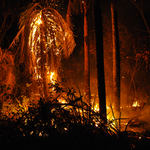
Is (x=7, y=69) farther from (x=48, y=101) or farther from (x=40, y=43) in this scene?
(x=48, y=101)

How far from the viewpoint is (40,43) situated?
807 cm

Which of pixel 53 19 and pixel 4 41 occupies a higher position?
pixel 4 41

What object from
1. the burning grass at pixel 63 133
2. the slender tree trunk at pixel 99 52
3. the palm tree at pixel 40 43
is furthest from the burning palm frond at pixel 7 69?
the burning grass at pixel 63 133

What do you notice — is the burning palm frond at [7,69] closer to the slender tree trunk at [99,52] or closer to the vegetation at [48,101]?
the vegetation at [48,101]

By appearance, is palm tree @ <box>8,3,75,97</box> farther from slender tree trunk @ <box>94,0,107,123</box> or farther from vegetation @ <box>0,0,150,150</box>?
slender tree trunk @ <box>94,0,107,123</box>

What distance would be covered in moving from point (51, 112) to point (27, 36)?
4.46 metres

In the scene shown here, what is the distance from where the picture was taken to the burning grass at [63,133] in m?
3.84

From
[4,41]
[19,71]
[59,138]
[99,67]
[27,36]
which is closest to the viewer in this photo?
[59,138]

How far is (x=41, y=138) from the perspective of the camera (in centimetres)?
394

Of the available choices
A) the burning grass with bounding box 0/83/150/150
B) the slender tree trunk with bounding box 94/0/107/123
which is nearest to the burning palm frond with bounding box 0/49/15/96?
the slender tree trunk with bounding box 94/0/107/123

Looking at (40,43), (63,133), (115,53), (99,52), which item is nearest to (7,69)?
(40,43)

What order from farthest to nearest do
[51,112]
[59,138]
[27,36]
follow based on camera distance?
[27,36], [51,112], [59,138]

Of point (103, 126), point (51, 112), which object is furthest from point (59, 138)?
point (103, 126)

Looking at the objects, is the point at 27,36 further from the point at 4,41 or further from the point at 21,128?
the point at 4,41
